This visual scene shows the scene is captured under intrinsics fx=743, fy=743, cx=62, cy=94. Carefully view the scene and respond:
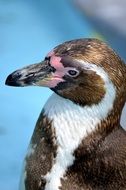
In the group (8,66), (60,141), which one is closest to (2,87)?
(8,66)

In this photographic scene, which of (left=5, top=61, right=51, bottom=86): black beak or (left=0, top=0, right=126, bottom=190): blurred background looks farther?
(left=0, top=0, right=126, bottom=190): blurred background

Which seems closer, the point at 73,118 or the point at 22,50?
the point at 73,118

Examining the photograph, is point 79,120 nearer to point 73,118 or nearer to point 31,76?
point 73,118

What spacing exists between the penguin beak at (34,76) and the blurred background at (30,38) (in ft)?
2.09

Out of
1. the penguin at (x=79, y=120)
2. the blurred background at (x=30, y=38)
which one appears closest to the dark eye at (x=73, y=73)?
the penguin at (x=79, y=120)

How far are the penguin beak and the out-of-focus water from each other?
637mm

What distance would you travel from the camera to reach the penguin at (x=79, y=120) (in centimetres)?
129

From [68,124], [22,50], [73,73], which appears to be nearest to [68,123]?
[68,124]

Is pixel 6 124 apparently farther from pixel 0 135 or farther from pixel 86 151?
pixel 86 151

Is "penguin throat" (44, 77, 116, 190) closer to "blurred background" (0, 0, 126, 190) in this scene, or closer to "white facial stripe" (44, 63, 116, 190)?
"white facial stripe" (44, 63, 116, 190)

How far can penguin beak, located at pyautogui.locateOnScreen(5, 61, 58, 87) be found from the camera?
4.30ft

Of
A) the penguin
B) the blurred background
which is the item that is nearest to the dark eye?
the penguin

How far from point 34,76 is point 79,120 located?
0.11 metres

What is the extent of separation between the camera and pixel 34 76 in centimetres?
131
